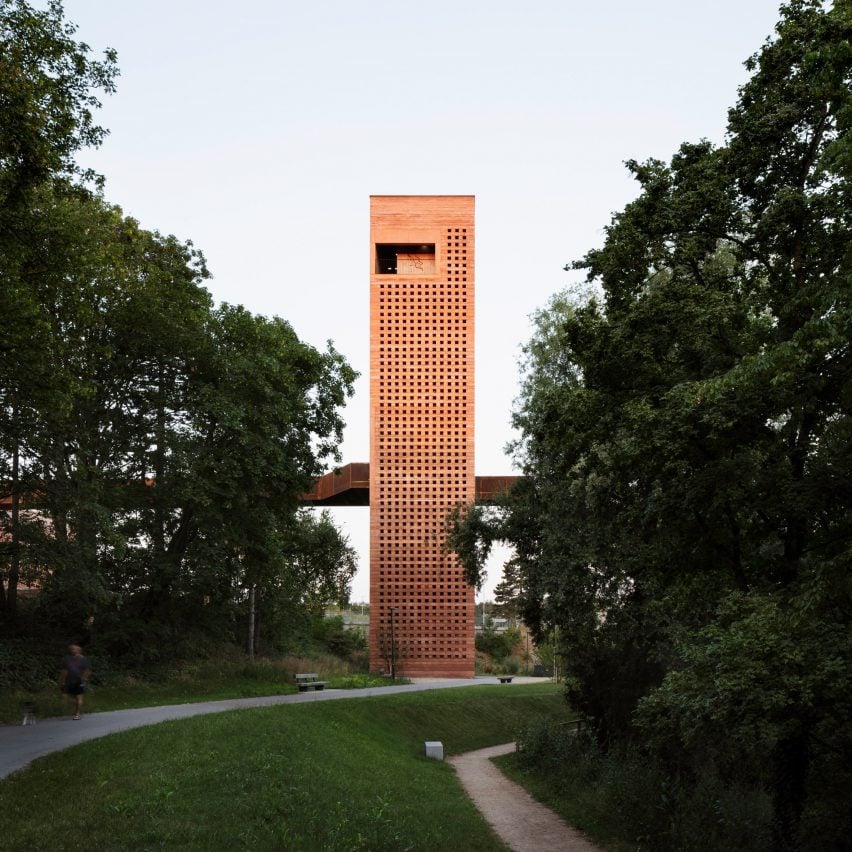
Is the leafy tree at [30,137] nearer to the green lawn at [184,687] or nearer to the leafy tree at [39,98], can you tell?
the leafy tree at [39,98]

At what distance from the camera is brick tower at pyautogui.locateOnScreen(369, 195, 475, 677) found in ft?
133

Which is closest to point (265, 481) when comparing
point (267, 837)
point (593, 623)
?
point (593, 623)

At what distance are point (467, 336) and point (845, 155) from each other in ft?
104

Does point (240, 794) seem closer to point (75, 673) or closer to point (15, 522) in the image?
point (75, 673)

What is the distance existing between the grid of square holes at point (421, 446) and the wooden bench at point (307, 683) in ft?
31.5

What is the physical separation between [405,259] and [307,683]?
779 inches

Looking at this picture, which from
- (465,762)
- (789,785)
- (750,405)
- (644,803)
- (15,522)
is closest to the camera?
(750,405)

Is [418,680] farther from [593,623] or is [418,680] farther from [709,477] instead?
[709,477]

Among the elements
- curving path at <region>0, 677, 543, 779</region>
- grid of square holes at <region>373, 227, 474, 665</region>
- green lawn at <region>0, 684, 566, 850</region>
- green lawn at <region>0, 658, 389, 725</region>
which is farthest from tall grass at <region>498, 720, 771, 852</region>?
grid of square holes at <region>373, 227, 474, 665</region>

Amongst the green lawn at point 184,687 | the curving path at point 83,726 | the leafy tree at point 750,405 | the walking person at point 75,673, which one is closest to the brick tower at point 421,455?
the green lawn at point 184,687

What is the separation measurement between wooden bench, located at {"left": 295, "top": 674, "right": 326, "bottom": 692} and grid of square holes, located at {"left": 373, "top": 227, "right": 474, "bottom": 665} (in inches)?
378

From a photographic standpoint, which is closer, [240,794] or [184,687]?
[240,794]

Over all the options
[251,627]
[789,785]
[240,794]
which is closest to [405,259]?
[251,627]

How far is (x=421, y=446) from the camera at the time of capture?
40.7 metres
